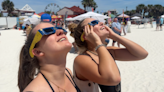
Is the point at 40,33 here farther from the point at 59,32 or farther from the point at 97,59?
the point at 97,59

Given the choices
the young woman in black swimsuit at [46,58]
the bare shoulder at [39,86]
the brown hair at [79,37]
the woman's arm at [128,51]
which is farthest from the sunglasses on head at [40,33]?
the woman's arm at [128,51]

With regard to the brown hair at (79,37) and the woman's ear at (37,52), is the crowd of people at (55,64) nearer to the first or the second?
the woman's ear at (37,52)

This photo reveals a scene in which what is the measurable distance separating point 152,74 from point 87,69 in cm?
411

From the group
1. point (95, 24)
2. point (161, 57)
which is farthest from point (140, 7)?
point (95, 24)

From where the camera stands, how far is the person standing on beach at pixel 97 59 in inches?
52.6

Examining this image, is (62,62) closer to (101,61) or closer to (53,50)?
(53,50)

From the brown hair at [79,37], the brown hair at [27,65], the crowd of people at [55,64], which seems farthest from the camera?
the brown hair at [79,37]

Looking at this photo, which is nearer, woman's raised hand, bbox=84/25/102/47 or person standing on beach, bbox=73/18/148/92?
person standing on beach, bbox=73/18/148/92

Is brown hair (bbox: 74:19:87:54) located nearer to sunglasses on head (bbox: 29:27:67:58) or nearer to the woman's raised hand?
the woman's raised hand

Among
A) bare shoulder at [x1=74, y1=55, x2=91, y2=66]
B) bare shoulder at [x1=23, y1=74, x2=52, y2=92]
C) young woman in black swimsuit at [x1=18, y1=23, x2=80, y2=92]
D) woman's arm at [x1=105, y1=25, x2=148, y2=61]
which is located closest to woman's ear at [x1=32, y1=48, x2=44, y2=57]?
young woman in black swimsuit at [x1=18, y1=23, x2=80, y2=92]

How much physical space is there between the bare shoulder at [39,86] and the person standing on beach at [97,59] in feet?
1.64

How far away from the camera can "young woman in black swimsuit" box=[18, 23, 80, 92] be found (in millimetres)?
1164

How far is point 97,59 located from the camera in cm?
166

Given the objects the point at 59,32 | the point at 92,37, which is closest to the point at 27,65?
the point at 59,32
